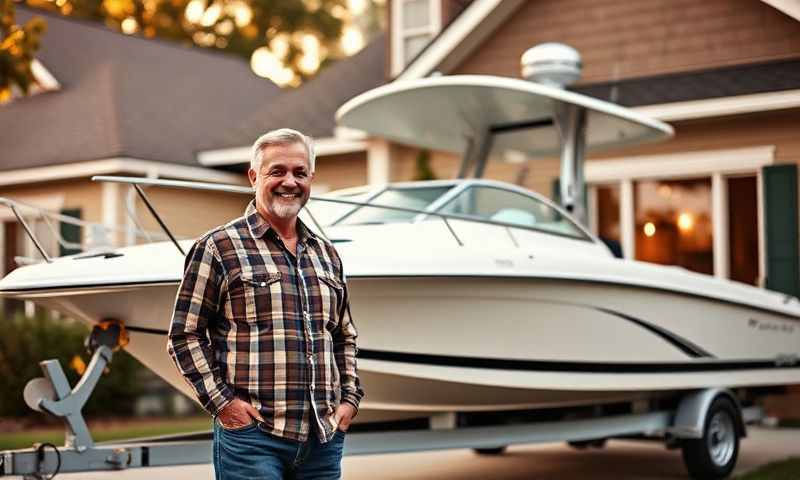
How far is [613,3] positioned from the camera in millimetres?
12609

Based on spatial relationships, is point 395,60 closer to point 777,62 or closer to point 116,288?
point 777,62

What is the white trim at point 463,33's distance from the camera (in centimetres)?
1294

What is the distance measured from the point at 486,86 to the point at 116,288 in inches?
136

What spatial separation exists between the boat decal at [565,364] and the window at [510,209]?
966 mm

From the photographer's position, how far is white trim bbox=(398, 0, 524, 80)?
509 inches

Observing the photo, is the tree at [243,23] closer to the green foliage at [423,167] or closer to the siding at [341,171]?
the siding at [341,171]

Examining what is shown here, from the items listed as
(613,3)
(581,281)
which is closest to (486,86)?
(581,281)

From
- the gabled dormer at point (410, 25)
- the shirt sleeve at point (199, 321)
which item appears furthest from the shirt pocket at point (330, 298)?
the gabled dormer at point (410, 25)

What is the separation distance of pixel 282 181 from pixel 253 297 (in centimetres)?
40

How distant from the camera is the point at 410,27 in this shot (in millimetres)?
14406

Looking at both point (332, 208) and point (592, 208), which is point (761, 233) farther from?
point (332, 208)

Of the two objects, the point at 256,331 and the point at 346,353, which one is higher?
the point at 256,331

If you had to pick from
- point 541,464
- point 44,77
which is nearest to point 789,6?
point 541,464

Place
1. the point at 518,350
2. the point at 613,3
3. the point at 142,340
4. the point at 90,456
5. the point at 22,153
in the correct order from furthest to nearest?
the point at 22,153 < the point at 613,3 < the point at 518,350 < the point at 142,340 < the point at 90,456
